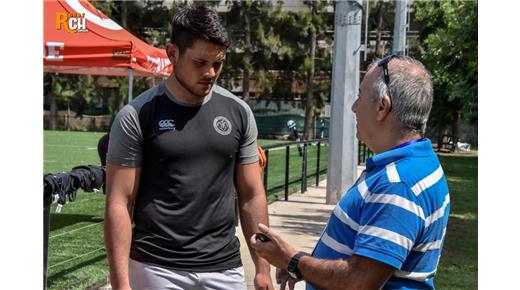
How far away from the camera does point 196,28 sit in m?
3.02

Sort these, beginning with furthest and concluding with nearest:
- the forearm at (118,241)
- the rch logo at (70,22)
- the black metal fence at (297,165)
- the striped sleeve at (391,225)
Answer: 1. the black metal fence at (297,165)
2. the rch logo at (70,22)
3. the forearm at (118,241)
4. the striped sleeve at (391,225)

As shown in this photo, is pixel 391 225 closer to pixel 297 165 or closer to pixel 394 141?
pixel 394 141

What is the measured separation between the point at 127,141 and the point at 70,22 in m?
6.57

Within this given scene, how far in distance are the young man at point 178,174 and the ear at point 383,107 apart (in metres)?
0.90

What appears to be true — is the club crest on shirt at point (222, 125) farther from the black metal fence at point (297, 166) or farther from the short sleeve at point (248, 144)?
the black metal fence at point (297, 166)

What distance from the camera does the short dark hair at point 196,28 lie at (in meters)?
3.02

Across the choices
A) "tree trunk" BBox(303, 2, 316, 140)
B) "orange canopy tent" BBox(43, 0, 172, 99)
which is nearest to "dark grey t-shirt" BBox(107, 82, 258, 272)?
"orange canopy tent" BBox(43, 0, 172, 99)

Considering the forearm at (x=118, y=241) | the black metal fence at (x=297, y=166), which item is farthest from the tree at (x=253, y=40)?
the forearm at (x=118, y=241)

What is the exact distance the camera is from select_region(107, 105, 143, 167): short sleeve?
9.62ft

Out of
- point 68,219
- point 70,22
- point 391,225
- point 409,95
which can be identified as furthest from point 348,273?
point 68,219

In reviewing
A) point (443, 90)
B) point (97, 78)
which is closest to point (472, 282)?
point (443, 90)

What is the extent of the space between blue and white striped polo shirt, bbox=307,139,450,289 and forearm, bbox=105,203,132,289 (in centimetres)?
89

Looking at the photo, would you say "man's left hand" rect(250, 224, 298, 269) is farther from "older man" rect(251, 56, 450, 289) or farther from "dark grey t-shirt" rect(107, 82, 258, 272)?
"dark grey t-shirt" rect(107, 82, 258, 272)

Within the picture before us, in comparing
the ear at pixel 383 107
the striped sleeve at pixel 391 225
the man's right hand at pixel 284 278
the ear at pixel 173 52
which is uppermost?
the ear at pixel 173 52
